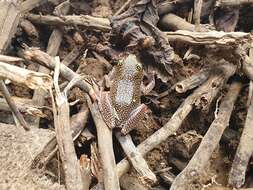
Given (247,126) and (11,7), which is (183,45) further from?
(11,7)

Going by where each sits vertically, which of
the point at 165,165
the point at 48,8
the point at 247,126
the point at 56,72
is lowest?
the point at 165,165

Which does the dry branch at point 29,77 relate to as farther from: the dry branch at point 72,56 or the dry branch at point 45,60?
the dry branch at point 72,56

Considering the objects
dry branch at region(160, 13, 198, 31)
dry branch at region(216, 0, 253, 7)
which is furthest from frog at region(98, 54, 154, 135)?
dry branch at region(216, 0, 253, 7)

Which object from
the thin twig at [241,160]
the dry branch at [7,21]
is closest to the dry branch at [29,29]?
the dry branch at [7,21]

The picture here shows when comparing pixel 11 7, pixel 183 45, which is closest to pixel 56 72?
pixel 11 7

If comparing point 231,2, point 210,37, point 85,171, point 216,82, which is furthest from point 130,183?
point 231,2

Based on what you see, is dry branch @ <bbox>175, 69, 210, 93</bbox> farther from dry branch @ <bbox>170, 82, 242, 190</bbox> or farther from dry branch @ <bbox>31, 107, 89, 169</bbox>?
dry branch @ <bbox>31, 107, 89, 169</bbox>

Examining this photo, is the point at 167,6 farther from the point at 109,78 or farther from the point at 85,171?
the point at 85,171
